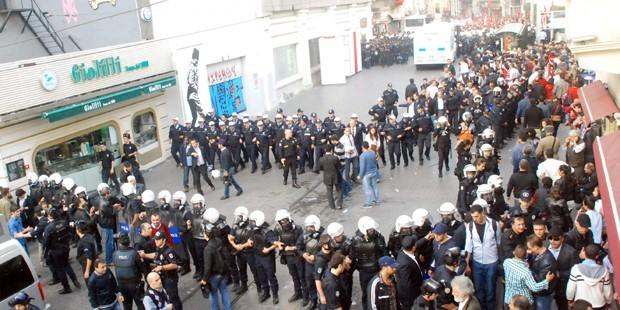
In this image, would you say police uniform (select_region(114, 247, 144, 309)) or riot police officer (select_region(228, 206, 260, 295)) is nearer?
police uniform (select_region(114, 247, 144, 309))

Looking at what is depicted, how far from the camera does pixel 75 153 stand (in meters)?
16.3

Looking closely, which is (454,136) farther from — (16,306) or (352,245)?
(16,306)

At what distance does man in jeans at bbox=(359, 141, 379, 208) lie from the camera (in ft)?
42.1

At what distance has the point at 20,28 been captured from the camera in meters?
19.1

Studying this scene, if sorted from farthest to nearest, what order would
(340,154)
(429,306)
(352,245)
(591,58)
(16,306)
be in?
(340,154) < (591,58) < (352,245) < (16,306) < (429,306)

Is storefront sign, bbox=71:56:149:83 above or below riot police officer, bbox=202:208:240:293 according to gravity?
above

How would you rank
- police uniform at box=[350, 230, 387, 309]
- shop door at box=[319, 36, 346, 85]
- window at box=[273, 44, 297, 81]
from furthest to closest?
shop door at box=[319, 36, 346, 85], window at box=[273, 44, 297, 81], police uniform at box=[350, 230, 387, 309]

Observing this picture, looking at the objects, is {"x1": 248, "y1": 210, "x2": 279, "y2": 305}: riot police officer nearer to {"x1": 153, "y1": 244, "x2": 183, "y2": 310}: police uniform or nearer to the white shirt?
{"x1": 153, "y1": 244, "x2": 183, "y2": 310}: police uniform

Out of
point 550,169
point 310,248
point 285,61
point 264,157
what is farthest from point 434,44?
point 310,248

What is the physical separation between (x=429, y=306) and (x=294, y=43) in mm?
24723

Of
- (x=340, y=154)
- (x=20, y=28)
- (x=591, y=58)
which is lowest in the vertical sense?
(x=340, y=154)

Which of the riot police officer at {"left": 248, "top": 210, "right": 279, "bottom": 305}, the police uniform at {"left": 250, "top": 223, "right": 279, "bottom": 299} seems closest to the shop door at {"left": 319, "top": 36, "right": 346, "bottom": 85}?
the riot police officer at {"left": 248, "top": 210, "right": 279, "bottom": 305}

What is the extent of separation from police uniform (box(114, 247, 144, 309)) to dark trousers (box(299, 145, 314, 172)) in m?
8.09

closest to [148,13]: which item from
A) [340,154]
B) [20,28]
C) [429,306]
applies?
[20,28]
